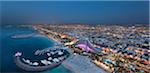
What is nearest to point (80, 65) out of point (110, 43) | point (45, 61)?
point (45, 61)

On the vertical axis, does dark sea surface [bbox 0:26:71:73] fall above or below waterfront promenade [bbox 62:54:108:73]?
above

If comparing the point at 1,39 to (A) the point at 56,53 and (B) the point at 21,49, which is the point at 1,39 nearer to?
(B) the point at 21,49

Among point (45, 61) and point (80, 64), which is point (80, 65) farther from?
point (45, 61)

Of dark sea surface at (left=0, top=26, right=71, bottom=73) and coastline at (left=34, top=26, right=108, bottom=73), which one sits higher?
dark sea surface at (left=0, top=26, right=71, bottom=73)

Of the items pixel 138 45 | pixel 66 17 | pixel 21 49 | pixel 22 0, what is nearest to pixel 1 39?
pixel 21 49
